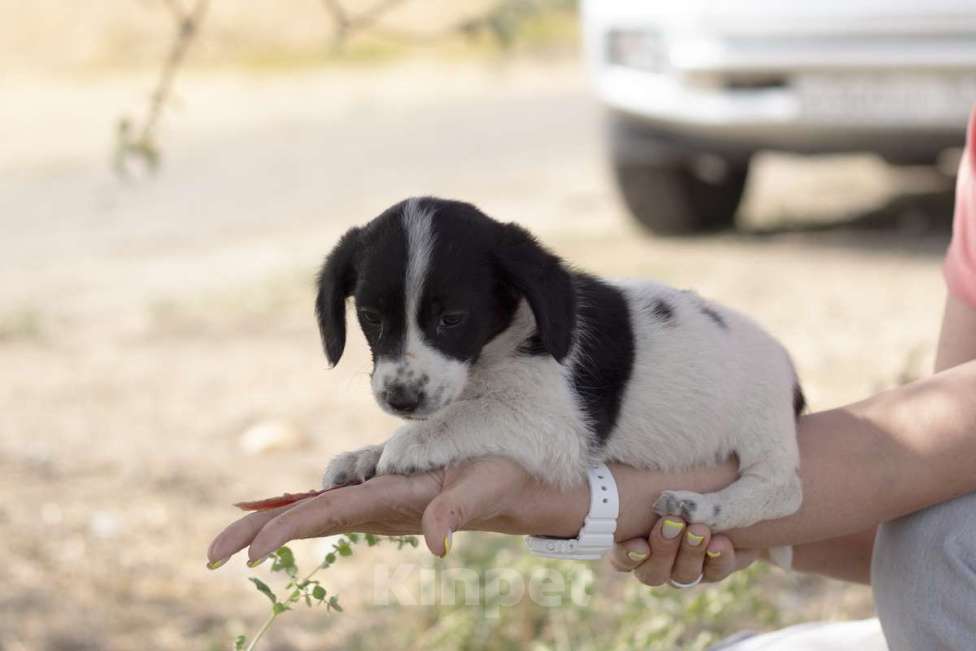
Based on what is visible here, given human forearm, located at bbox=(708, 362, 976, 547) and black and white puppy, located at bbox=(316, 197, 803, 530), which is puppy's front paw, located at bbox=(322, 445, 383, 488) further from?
human forearm, located at bbox=(708, 362, 976, 547)

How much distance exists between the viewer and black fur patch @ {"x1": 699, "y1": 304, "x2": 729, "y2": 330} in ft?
8.46

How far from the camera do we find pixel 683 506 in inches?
94.5

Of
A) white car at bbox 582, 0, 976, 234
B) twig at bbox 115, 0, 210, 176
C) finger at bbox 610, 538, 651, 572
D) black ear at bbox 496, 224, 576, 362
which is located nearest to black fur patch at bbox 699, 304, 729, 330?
black ear at bbox 496, 224, 576, 362

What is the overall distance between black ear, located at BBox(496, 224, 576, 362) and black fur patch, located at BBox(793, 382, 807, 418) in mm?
554

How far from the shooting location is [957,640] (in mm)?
2400

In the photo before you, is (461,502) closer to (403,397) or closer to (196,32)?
(403,397)

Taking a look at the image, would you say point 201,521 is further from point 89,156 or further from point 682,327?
point 89,156

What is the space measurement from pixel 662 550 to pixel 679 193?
A: 6.18 m

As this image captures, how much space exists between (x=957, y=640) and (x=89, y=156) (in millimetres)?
10195

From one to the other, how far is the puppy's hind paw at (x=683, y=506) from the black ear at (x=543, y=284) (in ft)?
1.06

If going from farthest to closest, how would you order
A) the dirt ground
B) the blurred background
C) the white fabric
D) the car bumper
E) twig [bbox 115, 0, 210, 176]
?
the car bumper → the dirt ground → the blurred background → twig [bbox 115, 0, 210, 176] → the white fabric

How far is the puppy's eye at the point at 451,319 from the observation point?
7.57ft

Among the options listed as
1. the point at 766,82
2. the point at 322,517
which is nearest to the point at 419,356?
the point at 322,517

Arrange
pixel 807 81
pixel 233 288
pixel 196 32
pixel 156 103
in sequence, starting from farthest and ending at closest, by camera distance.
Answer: pixel 233 288 → pixel 807 81 → pixel 196 32 → pixel 156 103
